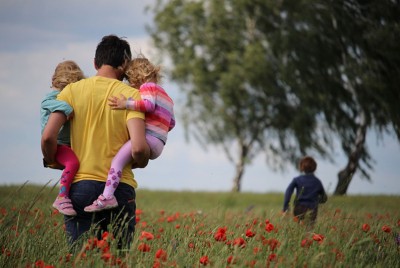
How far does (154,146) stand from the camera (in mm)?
3898

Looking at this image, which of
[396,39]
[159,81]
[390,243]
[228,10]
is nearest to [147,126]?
[159,81]

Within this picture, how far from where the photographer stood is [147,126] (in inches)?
155

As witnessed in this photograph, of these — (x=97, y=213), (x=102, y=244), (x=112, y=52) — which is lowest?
(x=102, y=244)

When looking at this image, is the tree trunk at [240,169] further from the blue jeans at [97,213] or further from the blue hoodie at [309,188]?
the blue jeans at [97,213]

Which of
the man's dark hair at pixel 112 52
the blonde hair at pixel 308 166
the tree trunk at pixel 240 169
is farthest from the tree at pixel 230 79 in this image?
the man's dark hair at pixel 112 52

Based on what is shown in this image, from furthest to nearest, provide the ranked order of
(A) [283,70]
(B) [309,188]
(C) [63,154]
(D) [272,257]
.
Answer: (A) [283,70] → (B) [309,188] → (C) [63,154] → (D) [272,257]

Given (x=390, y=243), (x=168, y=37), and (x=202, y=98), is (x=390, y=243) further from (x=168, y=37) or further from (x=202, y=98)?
(x=168, y=37)

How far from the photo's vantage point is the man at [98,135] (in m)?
3.74

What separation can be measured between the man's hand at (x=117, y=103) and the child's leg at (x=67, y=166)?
1.47 ft

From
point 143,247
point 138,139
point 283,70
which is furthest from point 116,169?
point 283,70

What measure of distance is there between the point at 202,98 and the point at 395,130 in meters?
9.47

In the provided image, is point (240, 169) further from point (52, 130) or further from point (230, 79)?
point (52, 130)

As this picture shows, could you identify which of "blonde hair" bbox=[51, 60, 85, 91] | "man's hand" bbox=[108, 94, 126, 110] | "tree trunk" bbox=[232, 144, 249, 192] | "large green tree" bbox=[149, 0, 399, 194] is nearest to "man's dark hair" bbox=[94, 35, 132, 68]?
"man's hand" bbox=[108, 94, 126, 110]

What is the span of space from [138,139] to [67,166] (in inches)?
21.1
